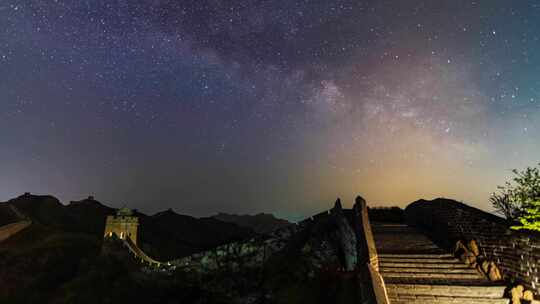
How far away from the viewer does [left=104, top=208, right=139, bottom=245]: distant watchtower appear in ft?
106

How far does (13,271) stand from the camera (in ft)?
96.8

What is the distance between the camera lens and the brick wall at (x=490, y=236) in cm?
748

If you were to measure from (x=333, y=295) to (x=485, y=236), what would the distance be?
6011 millimetres

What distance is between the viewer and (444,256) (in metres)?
9.63

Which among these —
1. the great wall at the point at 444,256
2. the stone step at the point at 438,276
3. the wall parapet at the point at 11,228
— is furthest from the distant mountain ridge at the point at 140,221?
the stone step at the point at 438,276

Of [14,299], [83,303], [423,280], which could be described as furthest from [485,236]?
[14,299]

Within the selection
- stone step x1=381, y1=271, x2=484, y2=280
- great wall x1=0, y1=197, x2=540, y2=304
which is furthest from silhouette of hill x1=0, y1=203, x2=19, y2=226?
stone step x1=381, y1=271, x2=484, y2=280

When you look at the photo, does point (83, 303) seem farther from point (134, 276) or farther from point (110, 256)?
point (110, 256)

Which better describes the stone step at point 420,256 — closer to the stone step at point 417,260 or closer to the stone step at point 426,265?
the stone step at point 417,260

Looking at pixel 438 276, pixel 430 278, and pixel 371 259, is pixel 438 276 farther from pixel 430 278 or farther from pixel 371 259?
pixel 371 259

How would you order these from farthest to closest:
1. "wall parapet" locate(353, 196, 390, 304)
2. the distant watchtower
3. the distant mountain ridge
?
the distant mountain ridge < the distant watchtower < "wall parapet" locate(353, 196, 390, 304)

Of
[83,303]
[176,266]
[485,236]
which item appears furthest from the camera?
[83,303]

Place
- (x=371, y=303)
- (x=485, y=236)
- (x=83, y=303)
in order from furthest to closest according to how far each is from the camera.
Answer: (x=83, y=303) < (x=485, y=236) < (x=371, y=303)

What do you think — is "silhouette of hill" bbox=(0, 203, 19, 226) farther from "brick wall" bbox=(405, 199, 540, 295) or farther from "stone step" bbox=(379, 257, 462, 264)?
"brick wall" bbox=(405, 199, 540, 295)
